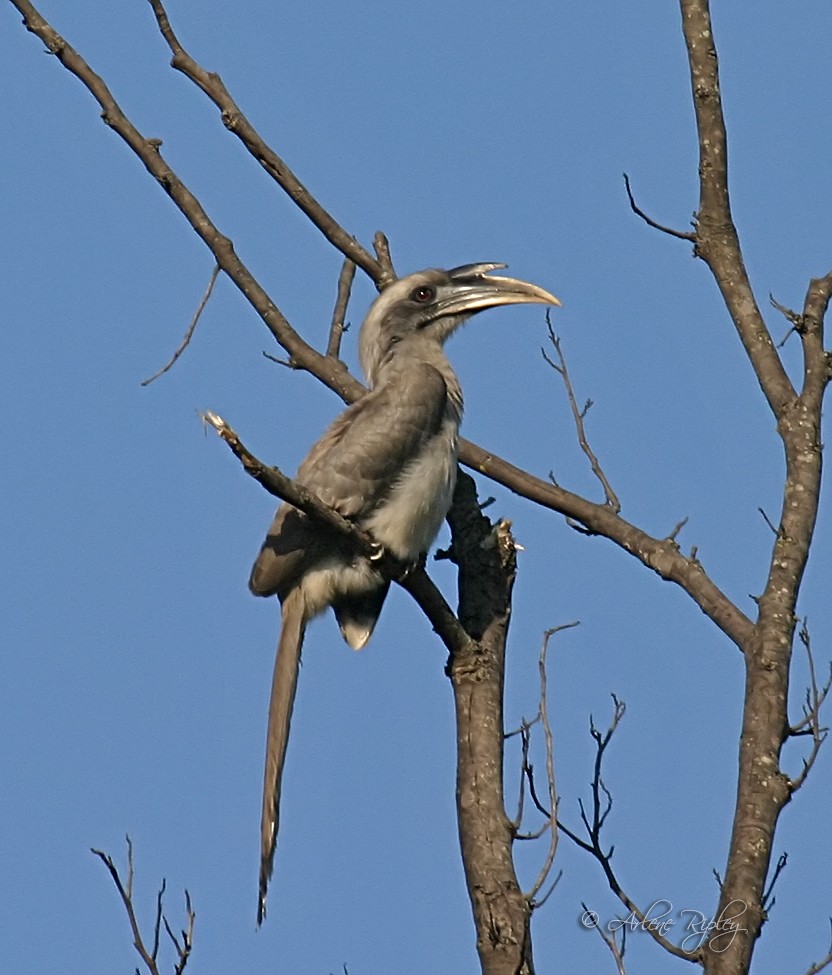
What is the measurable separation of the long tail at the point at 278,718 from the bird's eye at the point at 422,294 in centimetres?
194

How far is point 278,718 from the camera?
6.33 m

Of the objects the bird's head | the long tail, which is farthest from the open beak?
the long tail

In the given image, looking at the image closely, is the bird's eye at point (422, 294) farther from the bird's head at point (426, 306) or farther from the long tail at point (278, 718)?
the long tail at point (278, 718)

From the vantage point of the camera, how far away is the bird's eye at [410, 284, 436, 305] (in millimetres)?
7992

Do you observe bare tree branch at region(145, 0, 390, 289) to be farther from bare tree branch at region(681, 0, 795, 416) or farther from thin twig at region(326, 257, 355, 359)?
bare tree branch at region(681, 0, 795, 416)

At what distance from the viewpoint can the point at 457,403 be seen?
23.9ft

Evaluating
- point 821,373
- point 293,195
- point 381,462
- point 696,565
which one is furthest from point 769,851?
point 293,195

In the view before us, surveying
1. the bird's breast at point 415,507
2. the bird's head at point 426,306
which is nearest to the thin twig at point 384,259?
the bird's head at point 426,306

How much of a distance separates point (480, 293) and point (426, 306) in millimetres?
289

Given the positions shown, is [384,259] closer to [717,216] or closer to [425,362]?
[425,362]

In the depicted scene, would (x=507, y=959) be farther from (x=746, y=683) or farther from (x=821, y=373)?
(x=821, y=373)

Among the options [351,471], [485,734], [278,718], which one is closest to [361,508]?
[351,471]

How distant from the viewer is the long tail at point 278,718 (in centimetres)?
583

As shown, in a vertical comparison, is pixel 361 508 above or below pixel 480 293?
below
